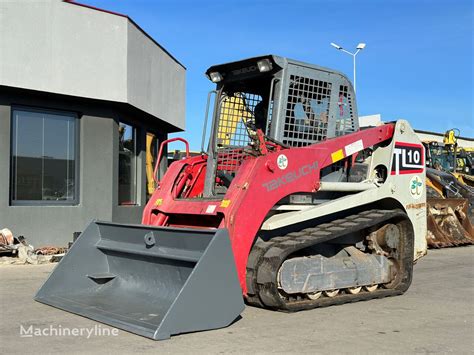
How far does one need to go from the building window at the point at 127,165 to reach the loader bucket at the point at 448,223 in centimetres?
724

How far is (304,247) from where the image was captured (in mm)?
6152

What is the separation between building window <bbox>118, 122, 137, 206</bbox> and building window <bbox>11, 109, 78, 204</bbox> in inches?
55.5

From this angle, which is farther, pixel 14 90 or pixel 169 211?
pixel 14 90

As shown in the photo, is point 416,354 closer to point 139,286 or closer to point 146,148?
point 139,286

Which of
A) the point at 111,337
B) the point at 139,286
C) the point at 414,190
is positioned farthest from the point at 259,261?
the point at 414,190

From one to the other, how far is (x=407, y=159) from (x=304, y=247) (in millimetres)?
2424

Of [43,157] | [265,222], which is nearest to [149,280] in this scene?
[265,222]

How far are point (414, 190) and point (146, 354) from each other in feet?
15.3

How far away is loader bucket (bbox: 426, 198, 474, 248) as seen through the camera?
13711 millimetres

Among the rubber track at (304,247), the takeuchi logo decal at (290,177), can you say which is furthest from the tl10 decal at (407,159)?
the takeuchi logo decal at (290,177)

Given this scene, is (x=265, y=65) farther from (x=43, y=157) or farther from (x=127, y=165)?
(x=127, y=165)

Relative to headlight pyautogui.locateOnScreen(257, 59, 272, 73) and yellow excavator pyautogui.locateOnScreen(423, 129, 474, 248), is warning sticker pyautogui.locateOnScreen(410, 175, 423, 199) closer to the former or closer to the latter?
headlight pyautogui.locateOnScreen(257, 59, 272, 73)

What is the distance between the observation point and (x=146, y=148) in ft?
48.2

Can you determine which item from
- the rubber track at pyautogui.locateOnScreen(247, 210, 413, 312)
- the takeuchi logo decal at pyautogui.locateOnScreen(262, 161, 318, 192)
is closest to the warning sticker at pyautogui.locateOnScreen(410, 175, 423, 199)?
the rubber track at pyautogui.locateOnScreen(247, 210, 413, 312)
